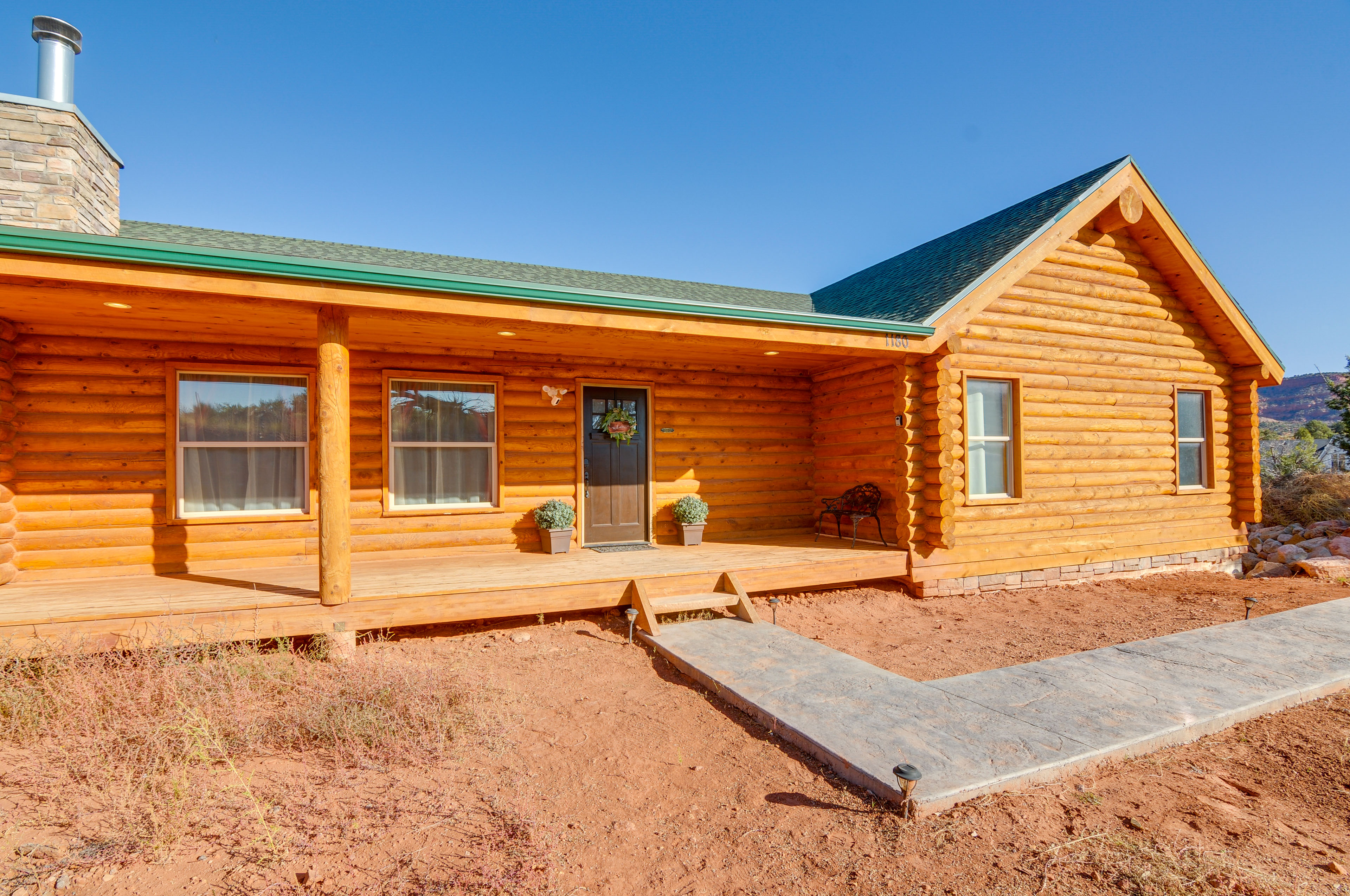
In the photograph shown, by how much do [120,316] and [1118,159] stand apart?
11741mm

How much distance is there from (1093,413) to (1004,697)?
6.32m

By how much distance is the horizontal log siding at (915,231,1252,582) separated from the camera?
818 cm

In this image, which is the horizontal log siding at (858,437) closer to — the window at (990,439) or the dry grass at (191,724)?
the window at (990,439)

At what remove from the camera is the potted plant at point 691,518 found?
832 centimetres

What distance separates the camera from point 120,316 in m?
5.50

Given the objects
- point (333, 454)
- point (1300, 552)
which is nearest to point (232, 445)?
point (333, 454)

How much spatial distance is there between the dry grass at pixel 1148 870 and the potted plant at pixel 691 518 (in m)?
5.88

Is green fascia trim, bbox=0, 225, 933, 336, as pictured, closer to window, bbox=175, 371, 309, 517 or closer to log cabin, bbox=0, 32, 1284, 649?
log cabin, bbox=0, 32, 1284, 649

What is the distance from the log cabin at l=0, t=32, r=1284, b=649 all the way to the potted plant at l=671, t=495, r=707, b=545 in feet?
1.07

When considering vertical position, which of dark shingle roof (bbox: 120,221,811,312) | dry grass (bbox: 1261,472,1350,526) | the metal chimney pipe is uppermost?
the metal chimney pipe

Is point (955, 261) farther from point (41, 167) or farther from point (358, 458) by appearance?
point (41, 167)

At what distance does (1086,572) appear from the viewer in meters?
8.84

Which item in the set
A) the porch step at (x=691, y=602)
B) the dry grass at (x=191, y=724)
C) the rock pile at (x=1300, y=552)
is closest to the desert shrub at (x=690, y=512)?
the porch step at (x=691, y=602)

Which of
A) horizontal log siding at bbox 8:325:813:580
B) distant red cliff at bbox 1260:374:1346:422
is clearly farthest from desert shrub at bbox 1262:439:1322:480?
distant red cliff at bbox 1260:374:1346:422
